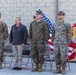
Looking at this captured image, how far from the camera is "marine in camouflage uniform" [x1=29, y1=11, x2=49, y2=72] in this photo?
30.2 feet

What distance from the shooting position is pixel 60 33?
8945mm

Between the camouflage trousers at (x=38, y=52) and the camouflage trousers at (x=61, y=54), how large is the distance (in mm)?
467

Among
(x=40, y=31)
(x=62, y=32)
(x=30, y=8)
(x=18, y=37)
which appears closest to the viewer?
(x=62, y=32)

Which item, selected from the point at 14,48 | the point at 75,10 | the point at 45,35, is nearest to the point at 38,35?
the point at 45,35

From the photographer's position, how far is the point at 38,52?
9.27 metres

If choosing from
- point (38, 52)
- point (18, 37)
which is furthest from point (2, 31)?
point (38, 52)

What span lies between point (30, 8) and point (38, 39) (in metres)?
4.86

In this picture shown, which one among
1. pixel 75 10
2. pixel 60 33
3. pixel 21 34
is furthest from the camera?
pixel 75 10

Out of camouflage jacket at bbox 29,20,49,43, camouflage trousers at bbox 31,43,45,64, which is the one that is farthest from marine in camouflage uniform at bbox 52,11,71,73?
camouflage trousers at bbox 31,43,45,64

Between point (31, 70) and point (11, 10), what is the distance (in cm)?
516

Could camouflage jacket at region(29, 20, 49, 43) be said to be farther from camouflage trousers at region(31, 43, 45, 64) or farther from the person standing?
the person standing

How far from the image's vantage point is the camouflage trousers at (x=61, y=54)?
29.3 ft

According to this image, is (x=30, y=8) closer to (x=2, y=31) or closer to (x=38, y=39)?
(x=2, y=31)

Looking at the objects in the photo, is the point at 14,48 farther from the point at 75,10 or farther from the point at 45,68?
the point at 75,10
